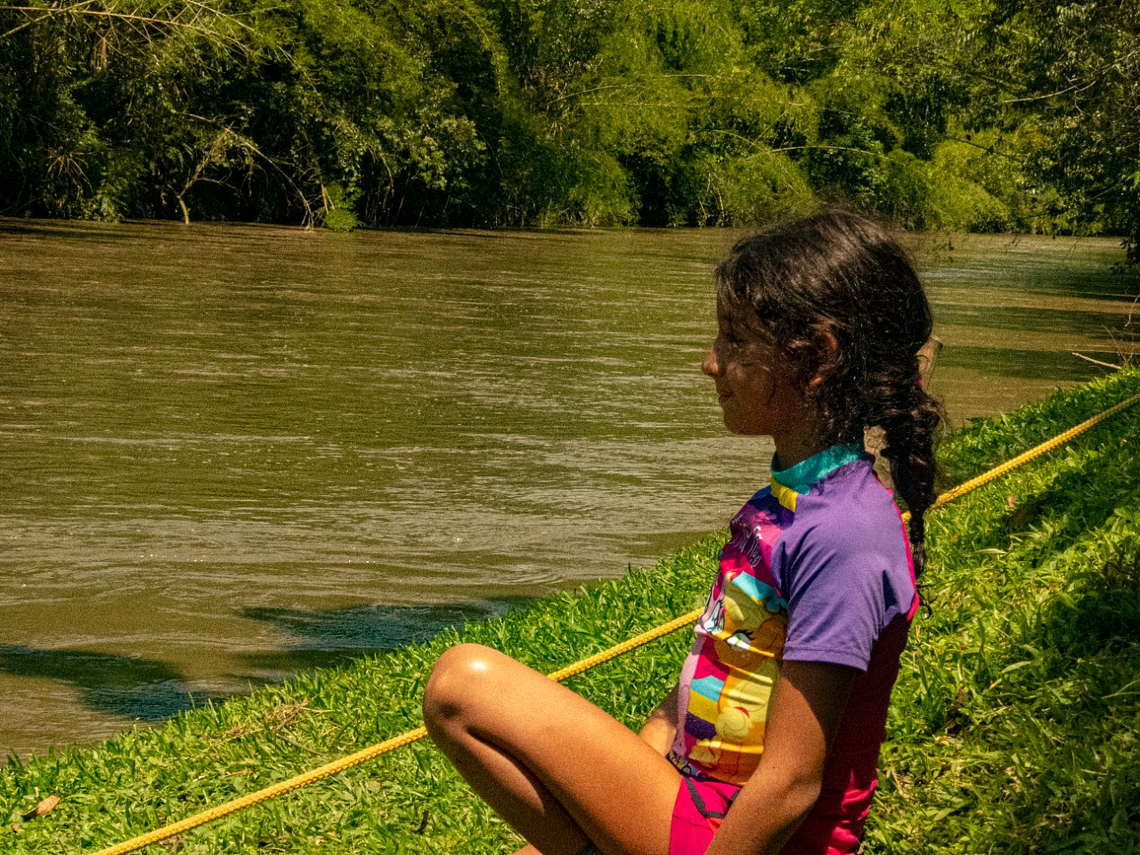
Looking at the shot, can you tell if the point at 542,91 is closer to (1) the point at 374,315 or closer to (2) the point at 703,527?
(1) the point at 374,315

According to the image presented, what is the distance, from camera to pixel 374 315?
1895 cm

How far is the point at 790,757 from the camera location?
6.79ft

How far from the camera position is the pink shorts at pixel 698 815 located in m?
2.25

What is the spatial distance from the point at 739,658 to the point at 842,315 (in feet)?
1.87

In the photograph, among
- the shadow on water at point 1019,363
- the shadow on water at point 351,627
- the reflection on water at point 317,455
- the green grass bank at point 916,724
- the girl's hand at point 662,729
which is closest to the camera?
the girl's hand at point 662,729

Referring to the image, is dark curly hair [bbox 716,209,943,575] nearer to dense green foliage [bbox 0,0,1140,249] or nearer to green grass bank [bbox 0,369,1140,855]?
green grass bank [bbox 0,369,1140,855]

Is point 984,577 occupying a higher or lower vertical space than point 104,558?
higher

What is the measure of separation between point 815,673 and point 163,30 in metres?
24.6

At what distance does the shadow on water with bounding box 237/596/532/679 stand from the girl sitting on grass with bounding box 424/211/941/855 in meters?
3.94

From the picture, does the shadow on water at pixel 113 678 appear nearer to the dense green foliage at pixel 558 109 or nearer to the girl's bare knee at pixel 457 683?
the girl's bare knee at pixel 457 683

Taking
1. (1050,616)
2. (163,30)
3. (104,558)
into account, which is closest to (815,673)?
(1050,616)

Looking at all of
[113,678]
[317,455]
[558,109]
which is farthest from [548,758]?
[558,109]

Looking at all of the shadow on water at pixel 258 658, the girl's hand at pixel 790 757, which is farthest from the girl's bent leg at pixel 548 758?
the shadow on water at pixel 258 658

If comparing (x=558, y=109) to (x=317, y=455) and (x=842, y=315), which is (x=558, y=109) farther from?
(x=842, y=315)
